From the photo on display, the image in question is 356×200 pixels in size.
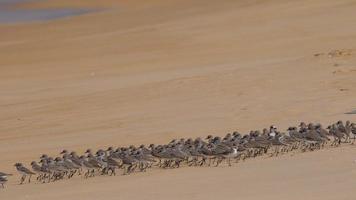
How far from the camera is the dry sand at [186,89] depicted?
42.6 ft

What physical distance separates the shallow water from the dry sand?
316 centimetres

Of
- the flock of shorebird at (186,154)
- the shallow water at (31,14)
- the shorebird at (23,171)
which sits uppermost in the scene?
the shallow water at (31,14)

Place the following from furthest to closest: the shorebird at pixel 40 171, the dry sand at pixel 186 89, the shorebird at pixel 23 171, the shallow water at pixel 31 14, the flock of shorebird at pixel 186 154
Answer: the shallow water at pixel 31 14
the shorebird at pixel 23 171
the shorebird at pixel 40 171
the flock of shorebird at pixel 186 154
the dry sand at pixel 186 89

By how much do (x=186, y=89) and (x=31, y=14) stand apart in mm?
23347

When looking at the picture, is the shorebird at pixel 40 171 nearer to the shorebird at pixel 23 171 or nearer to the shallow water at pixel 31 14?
the shorebird at pixel 23 171

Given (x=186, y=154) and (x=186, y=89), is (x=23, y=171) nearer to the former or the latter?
(x=186, y=154)

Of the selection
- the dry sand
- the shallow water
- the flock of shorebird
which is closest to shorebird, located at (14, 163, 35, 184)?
the flock of shorebird

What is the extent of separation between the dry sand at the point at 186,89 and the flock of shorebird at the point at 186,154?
0.28 m

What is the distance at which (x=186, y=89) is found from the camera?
22672 mm

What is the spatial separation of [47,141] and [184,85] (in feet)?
15.7

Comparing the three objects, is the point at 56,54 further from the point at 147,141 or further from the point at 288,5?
the point at 147,141

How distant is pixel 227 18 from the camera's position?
3500cm

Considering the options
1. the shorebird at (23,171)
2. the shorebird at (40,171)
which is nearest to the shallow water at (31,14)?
the shorebird at (23,171)

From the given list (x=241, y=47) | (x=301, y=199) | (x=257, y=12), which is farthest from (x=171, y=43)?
(x=301, y=199)
